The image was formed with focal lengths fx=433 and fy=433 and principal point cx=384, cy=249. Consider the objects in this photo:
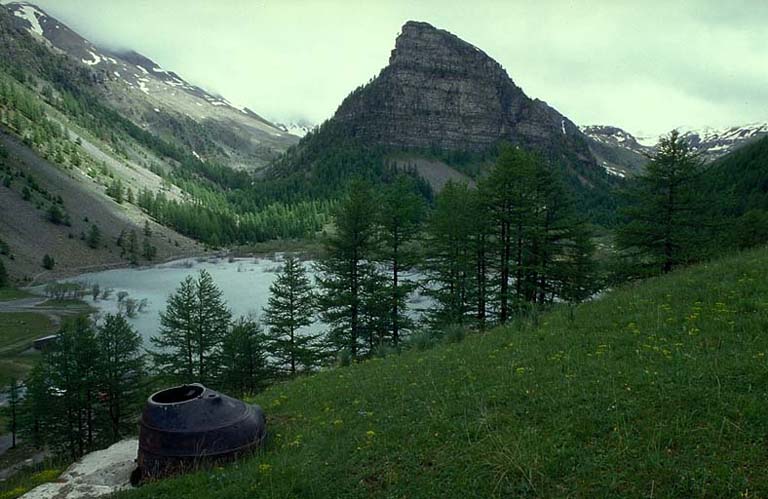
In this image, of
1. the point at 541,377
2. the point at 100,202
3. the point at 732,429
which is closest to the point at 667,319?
the point at 541,377

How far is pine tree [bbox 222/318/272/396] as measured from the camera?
28.8m

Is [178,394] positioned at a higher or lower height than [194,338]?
higher

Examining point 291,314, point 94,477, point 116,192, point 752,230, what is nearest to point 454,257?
point 291,314

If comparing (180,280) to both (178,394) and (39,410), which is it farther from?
(178,394)

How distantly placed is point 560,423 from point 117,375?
99.3 feet

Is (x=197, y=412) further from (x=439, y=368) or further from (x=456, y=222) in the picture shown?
(x=456, y=222)

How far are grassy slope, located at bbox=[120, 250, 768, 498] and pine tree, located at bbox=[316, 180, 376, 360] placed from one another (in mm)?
13947

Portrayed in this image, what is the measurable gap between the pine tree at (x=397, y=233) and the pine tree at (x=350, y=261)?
784 millimetres

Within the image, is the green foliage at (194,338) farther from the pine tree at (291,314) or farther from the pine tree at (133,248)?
the pine tree at (133,248)

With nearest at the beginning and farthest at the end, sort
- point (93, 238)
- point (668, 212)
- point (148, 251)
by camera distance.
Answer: point (668, 212) → point (93, 238) → point (148, 251)

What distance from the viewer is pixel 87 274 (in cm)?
10000

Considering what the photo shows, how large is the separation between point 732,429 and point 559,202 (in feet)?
73.4

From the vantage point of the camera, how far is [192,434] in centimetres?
812

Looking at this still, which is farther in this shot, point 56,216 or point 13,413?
point 56,216
